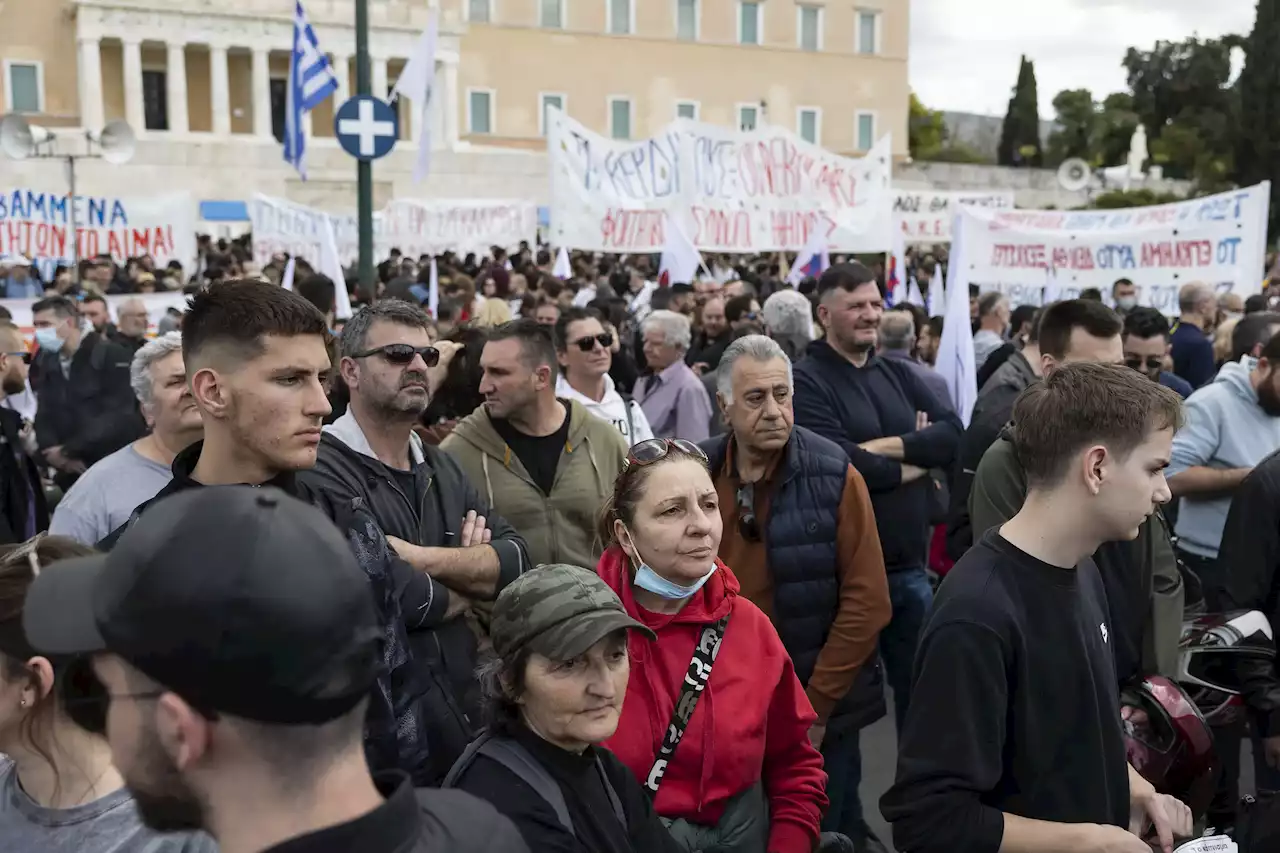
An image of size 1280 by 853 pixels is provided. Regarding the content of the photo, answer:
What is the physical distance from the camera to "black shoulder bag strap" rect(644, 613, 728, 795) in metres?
2.66

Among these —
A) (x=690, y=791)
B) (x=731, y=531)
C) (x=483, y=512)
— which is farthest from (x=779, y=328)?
(x=690, y=791)

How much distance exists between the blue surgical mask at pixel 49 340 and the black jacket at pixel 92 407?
2.02ft

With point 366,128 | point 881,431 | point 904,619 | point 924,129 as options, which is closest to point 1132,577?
point 904,619

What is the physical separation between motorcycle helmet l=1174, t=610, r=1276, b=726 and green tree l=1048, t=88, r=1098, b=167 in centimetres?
6202

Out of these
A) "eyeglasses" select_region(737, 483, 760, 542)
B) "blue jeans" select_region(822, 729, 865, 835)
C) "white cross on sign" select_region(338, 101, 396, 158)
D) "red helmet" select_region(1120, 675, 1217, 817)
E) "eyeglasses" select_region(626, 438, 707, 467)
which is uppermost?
"white cross on sign" select_region(338, 101, 396, 158)

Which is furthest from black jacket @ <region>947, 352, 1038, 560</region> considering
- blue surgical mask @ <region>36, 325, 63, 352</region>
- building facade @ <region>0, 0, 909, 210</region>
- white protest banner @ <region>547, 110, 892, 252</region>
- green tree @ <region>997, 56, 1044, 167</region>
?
green tree @ <region>997, 56, 1044, 167</region>

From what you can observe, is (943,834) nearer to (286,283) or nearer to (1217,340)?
(1217,340)

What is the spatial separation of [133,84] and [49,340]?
4208cm

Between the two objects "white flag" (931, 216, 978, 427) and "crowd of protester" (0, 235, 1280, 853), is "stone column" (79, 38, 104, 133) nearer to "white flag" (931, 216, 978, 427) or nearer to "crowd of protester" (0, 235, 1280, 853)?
"white flag" (931, 216, 978, 427)

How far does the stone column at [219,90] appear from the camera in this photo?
46.8 m

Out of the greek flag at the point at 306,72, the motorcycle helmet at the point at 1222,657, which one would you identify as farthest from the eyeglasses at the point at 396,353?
the greek flag at the point at 306,72

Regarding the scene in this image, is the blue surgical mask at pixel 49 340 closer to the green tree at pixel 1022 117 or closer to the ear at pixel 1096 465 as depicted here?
the ear at pixel 1096 465

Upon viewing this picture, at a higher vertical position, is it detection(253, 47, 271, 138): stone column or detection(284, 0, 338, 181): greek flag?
detection(253, 47, 271, 138): stone column

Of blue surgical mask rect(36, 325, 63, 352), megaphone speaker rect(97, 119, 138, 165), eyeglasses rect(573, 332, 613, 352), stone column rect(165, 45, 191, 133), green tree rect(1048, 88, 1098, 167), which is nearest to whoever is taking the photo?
eyeglasses rect(573, 332, 613, 352)
